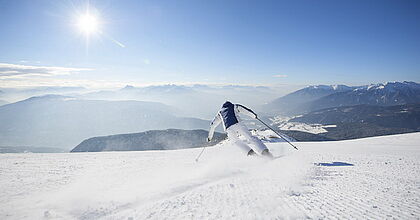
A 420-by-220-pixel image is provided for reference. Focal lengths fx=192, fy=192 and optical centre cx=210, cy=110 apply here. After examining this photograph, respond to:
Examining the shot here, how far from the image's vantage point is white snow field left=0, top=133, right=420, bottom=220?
474 cm

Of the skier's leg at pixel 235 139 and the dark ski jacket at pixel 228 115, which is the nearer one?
the skier's leg at pixel 235 139

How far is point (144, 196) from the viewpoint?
5.98 m

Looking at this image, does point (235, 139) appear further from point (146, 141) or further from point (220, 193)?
point (146, 141)

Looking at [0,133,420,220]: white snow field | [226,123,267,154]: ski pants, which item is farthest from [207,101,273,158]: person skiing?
[0,133,420,220]: white snow field

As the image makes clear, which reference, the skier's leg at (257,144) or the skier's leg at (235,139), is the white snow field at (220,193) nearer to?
the skier's leg at (257,144)

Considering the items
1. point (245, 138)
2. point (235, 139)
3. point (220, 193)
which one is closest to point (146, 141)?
point (235, 139)

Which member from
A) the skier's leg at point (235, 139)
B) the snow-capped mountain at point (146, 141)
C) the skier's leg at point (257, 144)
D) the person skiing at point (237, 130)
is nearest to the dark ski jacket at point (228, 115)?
the person skiing at point (237, 130)

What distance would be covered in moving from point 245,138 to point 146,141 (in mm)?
119473

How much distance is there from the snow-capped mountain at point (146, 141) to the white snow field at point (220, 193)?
107769 mm

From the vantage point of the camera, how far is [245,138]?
10.9 m

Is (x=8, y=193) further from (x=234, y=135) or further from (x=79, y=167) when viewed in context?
(x=234, y=135)

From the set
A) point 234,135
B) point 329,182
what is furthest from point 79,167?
point 329,182

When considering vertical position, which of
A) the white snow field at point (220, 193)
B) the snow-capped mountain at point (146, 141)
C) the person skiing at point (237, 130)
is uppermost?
the person skiing at point (237, 130)

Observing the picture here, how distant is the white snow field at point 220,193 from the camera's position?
15.6ft
